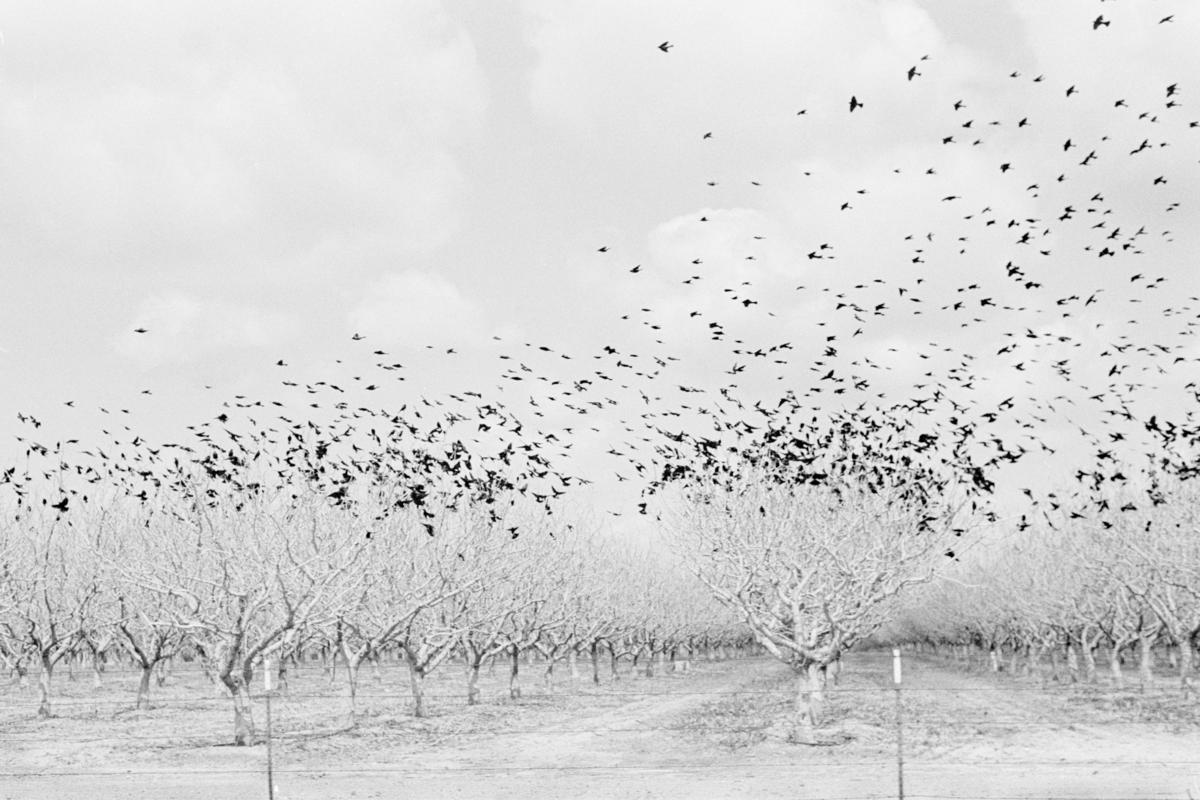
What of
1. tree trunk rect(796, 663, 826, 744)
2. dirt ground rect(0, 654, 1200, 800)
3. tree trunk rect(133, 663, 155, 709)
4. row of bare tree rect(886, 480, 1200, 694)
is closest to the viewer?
dirt ground rect(0, 654, 1200, 800)

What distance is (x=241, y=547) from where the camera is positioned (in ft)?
129

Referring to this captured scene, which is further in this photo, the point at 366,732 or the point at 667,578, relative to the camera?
the point at 667,578

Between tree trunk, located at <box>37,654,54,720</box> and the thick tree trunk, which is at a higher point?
the thick tree trunk

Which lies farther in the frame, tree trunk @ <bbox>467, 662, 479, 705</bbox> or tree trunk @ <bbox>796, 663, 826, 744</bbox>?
tree trunk @ <bbox>467, 662, 479, 705</bbox>

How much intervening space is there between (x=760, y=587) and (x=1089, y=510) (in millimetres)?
30986

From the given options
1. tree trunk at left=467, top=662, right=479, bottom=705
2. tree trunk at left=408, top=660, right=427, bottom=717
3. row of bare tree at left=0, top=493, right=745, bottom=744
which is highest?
row of bare tree at left=0, top=493, right=745, bottom=744

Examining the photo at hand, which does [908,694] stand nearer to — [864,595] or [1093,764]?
[864,595]

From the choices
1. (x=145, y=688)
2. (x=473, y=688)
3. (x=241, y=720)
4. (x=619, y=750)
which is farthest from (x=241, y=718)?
(x=145, y=688)

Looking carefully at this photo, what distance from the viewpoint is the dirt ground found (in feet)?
84.5

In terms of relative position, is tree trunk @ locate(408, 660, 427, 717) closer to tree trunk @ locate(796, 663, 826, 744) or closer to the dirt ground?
the dirt ground

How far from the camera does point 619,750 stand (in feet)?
114

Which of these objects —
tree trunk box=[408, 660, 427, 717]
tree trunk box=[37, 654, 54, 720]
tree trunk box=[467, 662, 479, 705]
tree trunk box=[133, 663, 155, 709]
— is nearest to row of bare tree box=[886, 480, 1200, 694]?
tree trunk box=[408, 660, 427, 717]

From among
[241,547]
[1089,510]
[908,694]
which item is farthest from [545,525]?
[1089,510]

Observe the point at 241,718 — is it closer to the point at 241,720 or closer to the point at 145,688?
the point at 241,720
